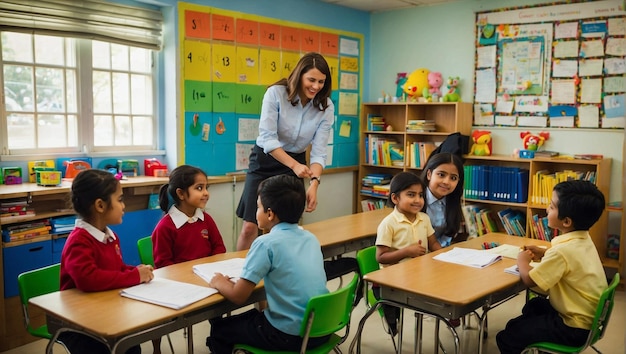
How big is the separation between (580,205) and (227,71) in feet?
10.7

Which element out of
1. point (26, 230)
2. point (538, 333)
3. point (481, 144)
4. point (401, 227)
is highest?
point (481, 144)

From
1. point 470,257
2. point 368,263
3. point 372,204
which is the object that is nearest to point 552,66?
point 372,204

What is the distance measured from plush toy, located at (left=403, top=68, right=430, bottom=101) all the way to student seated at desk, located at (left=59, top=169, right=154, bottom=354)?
4058 mm

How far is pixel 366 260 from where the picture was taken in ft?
9.14

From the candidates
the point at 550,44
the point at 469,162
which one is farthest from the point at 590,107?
the point at 469,162

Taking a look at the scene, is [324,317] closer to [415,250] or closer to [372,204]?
[415,250]

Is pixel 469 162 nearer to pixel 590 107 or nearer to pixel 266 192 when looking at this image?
pixel 590 107

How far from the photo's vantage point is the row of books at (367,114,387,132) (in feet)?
20.0

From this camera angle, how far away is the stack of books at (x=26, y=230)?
132 inches

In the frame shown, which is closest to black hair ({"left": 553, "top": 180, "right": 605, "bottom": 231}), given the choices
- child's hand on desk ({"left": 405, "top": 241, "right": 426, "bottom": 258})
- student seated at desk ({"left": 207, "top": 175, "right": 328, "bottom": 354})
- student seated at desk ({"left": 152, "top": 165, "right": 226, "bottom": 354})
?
child's hand on desk ({"left": 405, "top": 241, "right": 426, "bottom": 258})

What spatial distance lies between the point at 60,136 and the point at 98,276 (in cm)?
243

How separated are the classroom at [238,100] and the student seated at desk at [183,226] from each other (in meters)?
1.18

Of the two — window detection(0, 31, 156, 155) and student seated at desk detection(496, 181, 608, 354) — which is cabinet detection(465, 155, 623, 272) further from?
window detection(0, 31, 156, 155)

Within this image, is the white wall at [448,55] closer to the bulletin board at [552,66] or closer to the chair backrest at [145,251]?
the bulletin board at [552,66]
